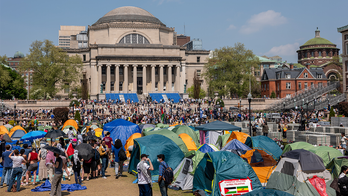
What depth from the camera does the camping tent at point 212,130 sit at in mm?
22812

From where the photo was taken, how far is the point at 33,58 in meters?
67.3

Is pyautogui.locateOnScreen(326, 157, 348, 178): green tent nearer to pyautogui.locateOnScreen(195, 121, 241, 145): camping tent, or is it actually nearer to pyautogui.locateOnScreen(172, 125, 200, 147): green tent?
pyautogui.locateOnScreen(195, 121, 241, 145): camping tent

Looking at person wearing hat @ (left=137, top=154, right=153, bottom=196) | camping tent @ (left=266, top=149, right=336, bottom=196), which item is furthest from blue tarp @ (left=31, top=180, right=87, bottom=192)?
camping tent @ (left=266, top=149, right=336, bottom=196)

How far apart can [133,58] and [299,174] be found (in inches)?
2788

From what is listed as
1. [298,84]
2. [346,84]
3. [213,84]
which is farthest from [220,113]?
[298,84]

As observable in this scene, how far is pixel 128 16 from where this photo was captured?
90438mm

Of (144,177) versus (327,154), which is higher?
(327,154)

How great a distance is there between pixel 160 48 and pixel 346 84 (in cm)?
4272

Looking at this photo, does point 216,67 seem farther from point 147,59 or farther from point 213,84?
point 147,59

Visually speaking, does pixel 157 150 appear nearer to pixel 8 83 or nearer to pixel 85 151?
pixel 85 151

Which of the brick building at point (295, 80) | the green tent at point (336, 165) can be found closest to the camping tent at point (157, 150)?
the green tent at point (336, 165)

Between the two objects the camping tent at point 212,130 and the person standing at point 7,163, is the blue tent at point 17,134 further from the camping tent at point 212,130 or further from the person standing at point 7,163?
the camping tent at point 212,130

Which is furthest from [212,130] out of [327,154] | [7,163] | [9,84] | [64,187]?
[9,84]

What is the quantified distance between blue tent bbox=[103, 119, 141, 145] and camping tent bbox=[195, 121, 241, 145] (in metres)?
5.26
